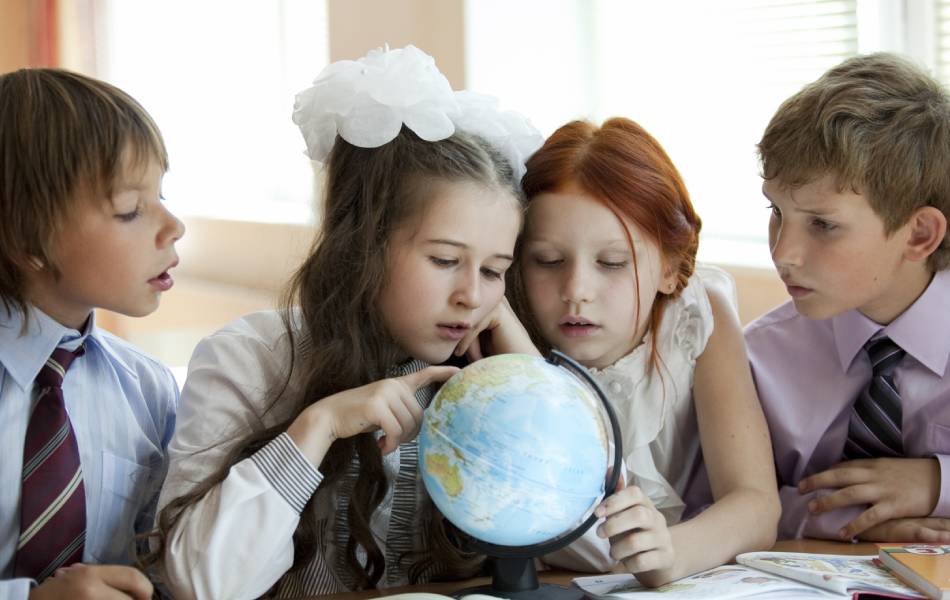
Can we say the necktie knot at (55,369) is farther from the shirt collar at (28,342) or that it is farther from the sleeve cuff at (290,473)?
the sleeve cuff at (290,473)

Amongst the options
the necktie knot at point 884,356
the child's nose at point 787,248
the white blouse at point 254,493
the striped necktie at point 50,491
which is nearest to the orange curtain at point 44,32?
the white blouse at point 254,493

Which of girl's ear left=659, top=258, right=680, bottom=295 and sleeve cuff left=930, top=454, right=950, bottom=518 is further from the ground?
girl's ear left=659, top=258, right=680, bottom=295

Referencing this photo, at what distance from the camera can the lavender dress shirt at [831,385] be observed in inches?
85.0

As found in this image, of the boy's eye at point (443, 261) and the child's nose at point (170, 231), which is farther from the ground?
the child's nose at point (170, 231)

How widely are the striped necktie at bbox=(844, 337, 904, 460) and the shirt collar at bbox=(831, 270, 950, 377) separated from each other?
0.09ft

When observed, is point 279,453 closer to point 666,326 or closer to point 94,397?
point 94,397

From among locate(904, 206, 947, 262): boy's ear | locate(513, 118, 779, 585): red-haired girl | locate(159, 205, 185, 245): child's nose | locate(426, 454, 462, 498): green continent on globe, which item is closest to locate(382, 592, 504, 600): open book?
locate(426, 454, 462, 498): green continent on globe

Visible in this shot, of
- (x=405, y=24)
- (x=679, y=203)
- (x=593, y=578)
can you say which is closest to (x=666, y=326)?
(x=679, y=203)

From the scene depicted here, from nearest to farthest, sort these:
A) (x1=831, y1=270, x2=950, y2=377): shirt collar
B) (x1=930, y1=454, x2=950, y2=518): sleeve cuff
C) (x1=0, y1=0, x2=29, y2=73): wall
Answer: (x1=930, y1=454, x2=950, y2=518): sleeve cuff, (x1=831, y1=270, x2=950, y2=377): shirt collar, (x1=0, y1=0, x2=29, y2=73): wall

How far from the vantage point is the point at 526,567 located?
1710mm

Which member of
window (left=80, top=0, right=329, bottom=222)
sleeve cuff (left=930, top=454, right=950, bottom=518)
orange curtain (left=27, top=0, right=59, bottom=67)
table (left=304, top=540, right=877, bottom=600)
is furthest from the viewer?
orange curtain (left=27, top=0, right=59, bottom=67)

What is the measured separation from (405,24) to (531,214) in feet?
9.98

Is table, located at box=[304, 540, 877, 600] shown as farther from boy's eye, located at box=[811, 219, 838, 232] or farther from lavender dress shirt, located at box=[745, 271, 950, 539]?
boy's eye, located at box=[811, 219, 838, 232]

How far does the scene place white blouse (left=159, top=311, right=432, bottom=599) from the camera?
1710 millimetres
